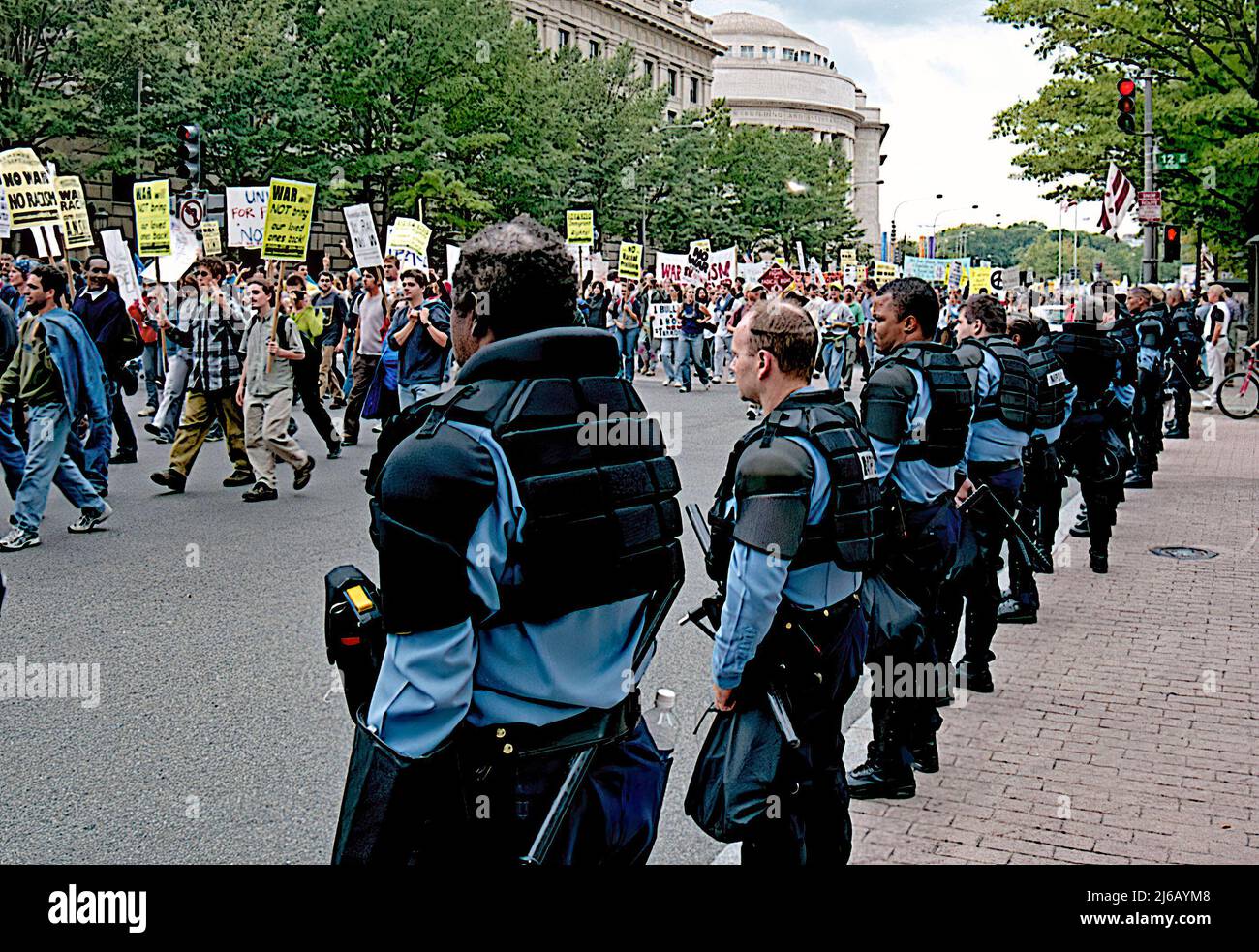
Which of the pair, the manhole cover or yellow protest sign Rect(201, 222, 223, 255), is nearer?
the manhole cover

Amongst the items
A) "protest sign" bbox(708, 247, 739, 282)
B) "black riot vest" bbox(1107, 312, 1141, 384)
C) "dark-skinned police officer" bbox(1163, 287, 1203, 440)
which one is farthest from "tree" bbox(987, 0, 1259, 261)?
"black riot vest" bbox(1107, 312, 1141, 384)

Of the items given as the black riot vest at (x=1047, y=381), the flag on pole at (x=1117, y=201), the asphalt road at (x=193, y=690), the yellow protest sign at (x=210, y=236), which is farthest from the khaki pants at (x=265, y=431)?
the flag on pole at (x=1117, y=201)

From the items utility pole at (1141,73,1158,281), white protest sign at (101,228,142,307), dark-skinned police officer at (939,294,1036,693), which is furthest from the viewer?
utility pole at (1141,73,1158,281)

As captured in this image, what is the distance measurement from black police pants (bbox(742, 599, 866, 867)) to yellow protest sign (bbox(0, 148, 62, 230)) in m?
17.8

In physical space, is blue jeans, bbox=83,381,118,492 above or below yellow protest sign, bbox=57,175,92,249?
below

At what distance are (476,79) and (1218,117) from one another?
67.8ft

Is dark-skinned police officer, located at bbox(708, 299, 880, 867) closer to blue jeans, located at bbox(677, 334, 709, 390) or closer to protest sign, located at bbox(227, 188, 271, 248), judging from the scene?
blue jeans, located at bbox(677, 334, 709, 390)

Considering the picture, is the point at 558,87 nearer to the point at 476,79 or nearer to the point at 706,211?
the point at 476,79

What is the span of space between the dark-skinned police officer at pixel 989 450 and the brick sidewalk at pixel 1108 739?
293 millimetres

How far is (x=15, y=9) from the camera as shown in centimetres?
2977

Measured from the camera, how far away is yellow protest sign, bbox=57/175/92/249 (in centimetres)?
2147

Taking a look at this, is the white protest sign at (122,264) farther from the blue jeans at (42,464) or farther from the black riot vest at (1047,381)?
the black riot vest at (1047,381)
